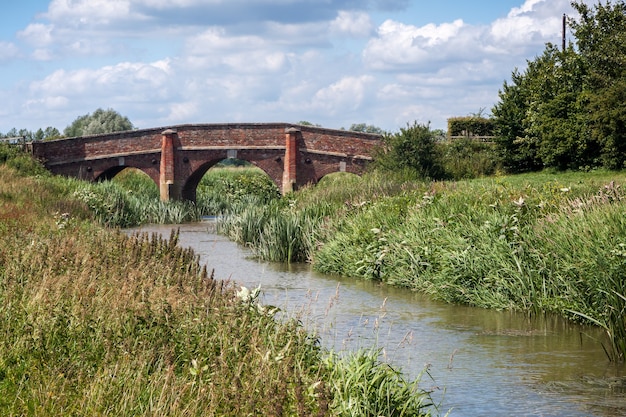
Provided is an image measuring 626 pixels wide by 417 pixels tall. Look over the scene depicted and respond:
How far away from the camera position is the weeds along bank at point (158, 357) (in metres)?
6.73

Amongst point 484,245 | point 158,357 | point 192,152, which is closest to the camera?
point 158,357

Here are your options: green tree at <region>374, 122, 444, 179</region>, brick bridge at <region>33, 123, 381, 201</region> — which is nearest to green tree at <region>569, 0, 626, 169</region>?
green tree at <region>374, 122, 444, 179</region>

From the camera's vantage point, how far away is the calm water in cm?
952

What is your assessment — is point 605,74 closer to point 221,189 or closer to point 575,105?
point 575,105

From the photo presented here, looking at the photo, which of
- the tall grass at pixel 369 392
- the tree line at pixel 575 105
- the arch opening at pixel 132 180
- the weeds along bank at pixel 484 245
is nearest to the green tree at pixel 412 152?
the tree line at pixel 575 105

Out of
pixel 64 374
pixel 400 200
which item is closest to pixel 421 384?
pixel 64 374

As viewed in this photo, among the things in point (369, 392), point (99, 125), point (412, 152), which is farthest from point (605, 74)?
point (99, 125)

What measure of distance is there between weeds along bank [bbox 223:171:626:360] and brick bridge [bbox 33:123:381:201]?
Result: 56.3ft

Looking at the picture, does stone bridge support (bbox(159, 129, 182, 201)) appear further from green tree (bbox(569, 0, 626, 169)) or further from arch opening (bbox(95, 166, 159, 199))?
green tree (bbox(569, 0, 626, 169))

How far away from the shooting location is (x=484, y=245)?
1556 centimetres

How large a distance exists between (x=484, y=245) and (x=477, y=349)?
363 centimetres

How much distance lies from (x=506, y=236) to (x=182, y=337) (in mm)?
8609

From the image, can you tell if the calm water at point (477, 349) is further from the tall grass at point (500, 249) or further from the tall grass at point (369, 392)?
the tall grass at point (500, 249)

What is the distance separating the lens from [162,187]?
43969 millimetres
